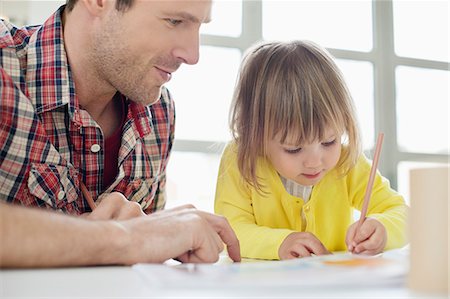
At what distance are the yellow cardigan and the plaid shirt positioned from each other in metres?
0.21

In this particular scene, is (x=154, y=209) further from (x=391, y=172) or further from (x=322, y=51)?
(x=391, y=172)

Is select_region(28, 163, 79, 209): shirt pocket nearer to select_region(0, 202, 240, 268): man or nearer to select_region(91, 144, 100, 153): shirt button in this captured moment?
select_region(91, 144, 100, 153): shirt button

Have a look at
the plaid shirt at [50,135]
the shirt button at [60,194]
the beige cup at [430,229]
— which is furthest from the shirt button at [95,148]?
the beige cup at [430,229]

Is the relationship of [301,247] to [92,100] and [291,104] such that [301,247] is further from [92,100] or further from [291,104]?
[92,100]

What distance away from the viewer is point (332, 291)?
0.50 metres

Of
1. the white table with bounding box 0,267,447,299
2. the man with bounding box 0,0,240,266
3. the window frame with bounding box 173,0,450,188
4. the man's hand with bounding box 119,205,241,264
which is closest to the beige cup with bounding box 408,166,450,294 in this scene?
the white table with bounding box 0,267,447,299

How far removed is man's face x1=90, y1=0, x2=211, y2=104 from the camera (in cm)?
135

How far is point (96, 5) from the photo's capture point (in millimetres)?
1441

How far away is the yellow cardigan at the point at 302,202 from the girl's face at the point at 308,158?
0.06m

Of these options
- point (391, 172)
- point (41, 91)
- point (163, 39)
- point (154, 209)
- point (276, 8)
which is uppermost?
point (276, 8)

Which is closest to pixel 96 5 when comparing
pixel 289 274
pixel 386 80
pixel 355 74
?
pixel 289 274

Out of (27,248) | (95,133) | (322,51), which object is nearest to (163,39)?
(95,133)

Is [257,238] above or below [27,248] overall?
below

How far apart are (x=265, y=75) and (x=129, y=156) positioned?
0.39 metres
